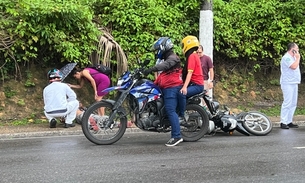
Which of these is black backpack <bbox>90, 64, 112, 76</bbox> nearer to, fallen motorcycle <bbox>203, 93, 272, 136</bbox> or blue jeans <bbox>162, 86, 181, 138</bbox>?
fallen motorcycle <bbox>203, 93, 272, 136</bbox>

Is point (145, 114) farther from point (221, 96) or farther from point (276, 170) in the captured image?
point (221, 96)

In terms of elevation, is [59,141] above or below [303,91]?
below

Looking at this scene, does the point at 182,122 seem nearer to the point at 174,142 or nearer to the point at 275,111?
the point at 174,142

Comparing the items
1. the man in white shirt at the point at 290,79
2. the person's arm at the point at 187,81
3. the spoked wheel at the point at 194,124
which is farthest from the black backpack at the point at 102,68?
the man in white shirt at the point at 290,79

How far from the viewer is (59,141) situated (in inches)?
358

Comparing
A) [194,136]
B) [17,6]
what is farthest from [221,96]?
[17,6]

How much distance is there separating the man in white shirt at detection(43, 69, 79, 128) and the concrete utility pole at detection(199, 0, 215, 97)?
3.78 m

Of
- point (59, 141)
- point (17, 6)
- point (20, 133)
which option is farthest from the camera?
point (17, 6)

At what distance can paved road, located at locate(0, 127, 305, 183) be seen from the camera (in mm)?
6055

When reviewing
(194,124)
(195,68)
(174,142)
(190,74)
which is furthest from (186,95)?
(174,142)

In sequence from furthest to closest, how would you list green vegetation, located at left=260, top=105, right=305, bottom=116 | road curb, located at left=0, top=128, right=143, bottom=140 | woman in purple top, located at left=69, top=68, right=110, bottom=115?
green vegetation, located at left=260, top=105, right=305, bottom=116, woman in purple top, located at left=69, top=68, right=110, bottom=115, road curb, located at left=0, top=128, right=143, bottom=140

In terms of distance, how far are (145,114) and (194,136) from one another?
1.06 metres

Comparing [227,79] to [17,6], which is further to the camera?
[227,79]

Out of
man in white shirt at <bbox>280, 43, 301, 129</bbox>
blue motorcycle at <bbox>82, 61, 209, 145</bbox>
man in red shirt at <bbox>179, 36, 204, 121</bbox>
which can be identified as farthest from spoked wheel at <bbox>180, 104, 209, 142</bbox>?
man in white shirt at <bbox>280, 43, 301, 129</bbox>
